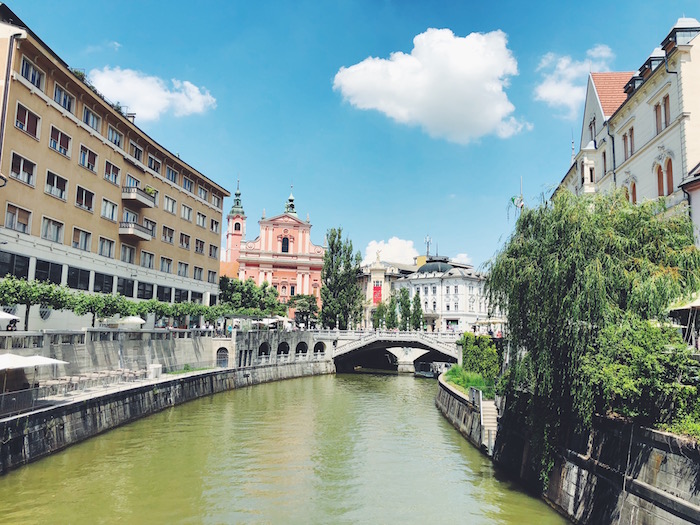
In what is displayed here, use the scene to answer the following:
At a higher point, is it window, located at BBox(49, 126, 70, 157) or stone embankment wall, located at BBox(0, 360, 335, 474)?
window, located at BBox(49, 126, 70, 157)

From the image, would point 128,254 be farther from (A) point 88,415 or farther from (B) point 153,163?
(A) point 88,415

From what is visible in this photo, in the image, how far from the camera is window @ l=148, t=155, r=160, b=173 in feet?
164

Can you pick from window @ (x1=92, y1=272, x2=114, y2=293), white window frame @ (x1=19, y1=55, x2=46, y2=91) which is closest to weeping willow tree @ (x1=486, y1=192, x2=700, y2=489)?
white window frame @ (x1=19, y1=55, x2=46, y2=91)

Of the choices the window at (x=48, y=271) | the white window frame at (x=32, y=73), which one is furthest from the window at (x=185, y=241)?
the white window frame at (x=32, y=73)

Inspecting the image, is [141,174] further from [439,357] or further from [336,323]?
[439,357]

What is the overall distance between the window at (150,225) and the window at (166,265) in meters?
2.74

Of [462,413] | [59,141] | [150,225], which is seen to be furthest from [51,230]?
[462,413]

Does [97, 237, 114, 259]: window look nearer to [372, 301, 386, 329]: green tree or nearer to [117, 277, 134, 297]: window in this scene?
[117, 277, 134, 297]: window

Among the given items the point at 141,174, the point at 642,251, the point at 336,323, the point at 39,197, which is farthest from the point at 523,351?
the point at 336,323

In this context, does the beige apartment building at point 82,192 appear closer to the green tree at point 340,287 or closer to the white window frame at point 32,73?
the white window frame at point 32,73

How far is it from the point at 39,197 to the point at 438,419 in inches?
1144

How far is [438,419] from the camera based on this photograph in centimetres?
3550

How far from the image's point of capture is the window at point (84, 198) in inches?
1551

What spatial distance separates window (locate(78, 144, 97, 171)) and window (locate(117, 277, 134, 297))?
9.16m
